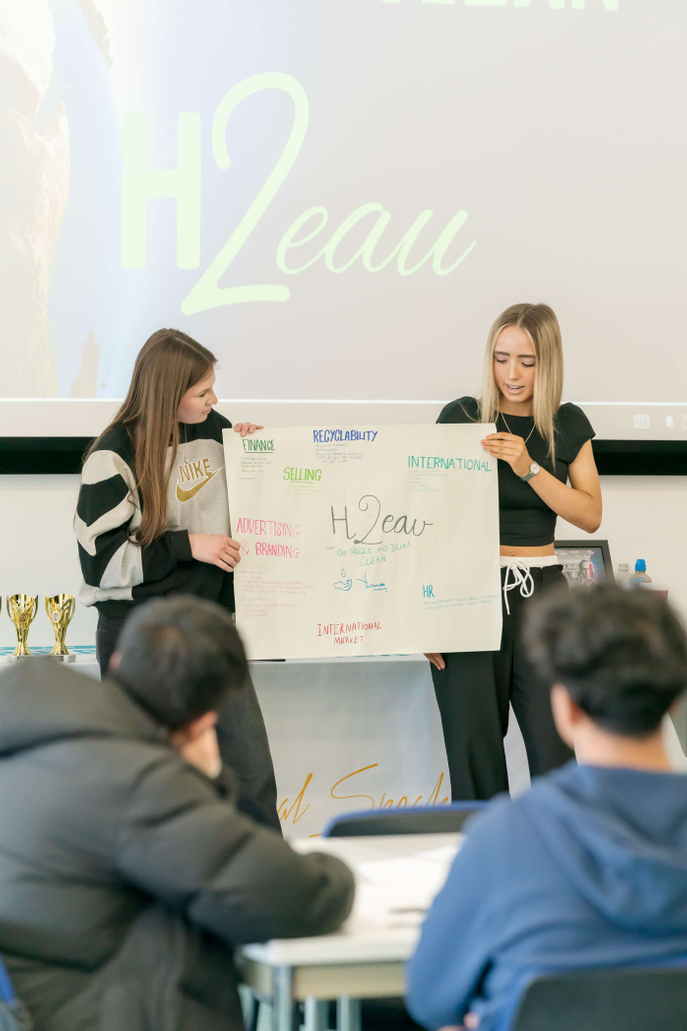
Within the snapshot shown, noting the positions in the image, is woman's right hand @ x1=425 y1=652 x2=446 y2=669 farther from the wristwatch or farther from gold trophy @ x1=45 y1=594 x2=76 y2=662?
gold trophy @ x1=45 y1=594 x2=76 y2=662

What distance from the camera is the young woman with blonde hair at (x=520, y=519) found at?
8.37 feet

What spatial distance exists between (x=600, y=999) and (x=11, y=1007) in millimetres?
704

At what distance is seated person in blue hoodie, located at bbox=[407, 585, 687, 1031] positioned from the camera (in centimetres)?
97

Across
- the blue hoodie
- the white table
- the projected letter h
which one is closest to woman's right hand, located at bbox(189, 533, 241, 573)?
the projected letter h

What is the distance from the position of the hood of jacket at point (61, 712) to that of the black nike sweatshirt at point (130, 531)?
1291mm

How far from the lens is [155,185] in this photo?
3254mm

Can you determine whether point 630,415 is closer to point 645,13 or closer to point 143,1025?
point 645,13

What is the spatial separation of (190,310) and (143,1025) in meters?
2.60

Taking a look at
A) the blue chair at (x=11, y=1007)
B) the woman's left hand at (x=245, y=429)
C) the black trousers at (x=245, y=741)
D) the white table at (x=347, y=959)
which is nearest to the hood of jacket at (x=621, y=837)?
the white table at (x=347, y=959)

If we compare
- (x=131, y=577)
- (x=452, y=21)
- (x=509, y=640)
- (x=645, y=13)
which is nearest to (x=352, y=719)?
(x=509, y=640)

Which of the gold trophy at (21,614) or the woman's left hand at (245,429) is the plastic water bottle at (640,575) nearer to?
the woman's left hand at (245,429)

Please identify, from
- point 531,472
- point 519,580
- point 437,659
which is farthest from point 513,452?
point 437,659

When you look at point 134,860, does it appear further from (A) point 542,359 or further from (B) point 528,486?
(A) point 542,359

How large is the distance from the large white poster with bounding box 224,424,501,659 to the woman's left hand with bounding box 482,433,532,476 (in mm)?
66
